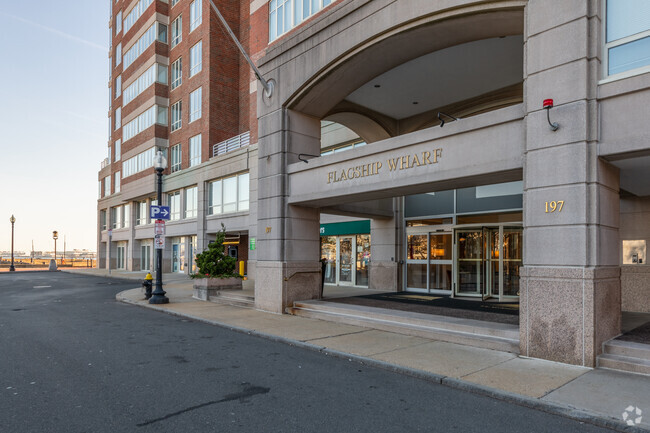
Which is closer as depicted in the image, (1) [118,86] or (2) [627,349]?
(2) [627,349]

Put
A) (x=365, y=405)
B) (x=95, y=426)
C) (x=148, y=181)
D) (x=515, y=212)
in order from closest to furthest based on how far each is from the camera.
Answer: (x=95, y=426), (x=365, y=405), (x=515, y=212), (x=148, y=181)

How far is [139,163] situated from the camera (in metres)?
36.8

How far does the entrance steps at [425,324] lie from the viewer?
8.23 m

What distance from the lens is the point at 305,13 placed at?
1802 cm

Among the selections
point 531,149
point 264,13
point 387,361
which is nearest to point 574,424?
point 387,361

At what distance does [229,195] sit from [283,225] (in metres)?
14.4

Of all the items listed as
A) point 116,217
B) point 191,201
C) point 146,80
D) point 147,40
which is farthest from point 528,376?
point 116,217

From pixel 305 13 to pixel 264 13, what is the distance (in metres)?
4.84

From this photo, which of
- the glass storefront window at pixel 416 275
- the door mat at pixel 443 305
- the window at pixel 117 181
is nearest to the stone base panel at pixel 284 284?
the door mat at pixel 443 305

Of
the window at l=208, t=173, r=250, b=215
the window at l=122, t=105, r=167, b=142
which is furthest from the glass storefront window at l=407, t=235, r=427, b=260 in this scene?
the window at l=122, t=105, r=167, b=142

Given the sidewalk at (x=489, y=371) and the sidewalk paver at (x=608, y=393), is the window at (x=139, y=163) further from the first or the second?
the sidewalk paver at (x=608, y=393)

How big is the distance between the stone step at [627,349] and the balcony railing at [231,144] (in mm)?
21862

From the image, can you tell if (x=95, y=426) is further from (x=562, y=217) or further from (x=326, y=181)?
(x=326, y=181)

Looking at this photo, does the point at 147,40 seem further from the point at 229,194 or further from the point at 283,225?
the point at 283,225
